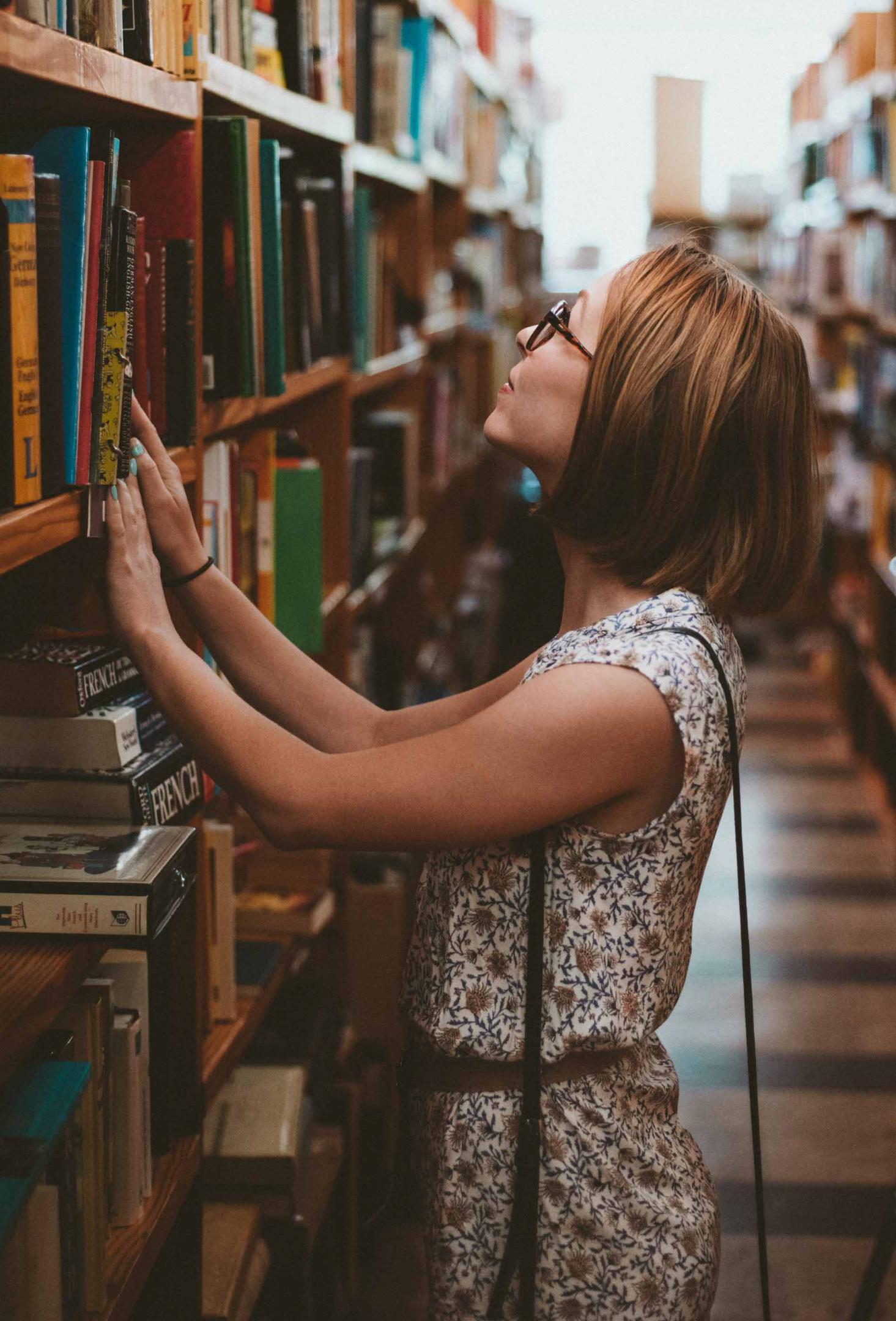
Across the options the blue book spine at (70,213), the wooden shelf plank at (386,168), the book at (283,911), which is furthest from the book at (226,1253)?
the wooden shelf plank at (386,168)

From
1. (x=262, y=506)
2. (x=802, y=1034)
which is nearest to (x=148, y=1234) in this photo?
(x=262, y=506)

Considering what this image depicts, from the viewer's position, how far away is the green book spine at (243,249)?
142 centimetres

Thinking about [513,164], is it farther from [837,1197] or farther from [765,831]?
[837,1197]

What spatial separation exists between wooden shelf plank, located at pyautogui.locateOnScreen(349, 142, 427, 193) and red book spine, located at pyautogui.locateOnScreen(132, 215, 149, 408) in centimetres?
108

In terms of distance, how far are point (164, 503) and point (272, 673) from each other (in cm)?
24

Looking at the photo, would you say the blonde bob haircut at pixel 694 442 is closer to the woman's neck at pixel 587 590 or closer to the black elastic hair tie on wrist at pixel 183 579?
the woman's neck at pixel 587 590

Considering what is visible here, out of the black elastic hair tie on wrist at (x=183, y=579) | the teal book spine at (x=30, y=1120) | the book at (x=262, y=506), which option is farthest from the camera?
the book at (x=262, y=506)

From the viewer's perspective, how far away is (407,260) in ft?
11.0

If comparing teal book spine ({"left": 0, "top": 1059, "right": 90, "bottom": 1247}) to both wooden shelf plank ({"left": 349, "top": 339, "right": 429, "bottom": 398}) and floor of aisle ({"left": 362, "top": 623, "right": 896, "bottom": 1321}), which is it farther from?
wooden shelf plank ({"left": 349, "top": 339, "right": 429, "bottom": 398})

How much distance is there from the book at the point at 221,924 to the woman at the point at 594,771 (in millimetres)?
450

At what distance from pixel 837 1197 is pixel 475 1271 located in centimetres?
169

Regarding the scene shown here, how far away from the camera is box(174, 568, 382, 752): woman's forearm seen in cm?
134

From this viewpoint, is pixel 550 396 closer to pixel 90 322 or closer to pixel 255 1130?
pixel 90 322

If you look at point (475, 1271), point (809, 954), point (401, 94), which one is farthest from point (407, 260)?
point (475, 1271)
